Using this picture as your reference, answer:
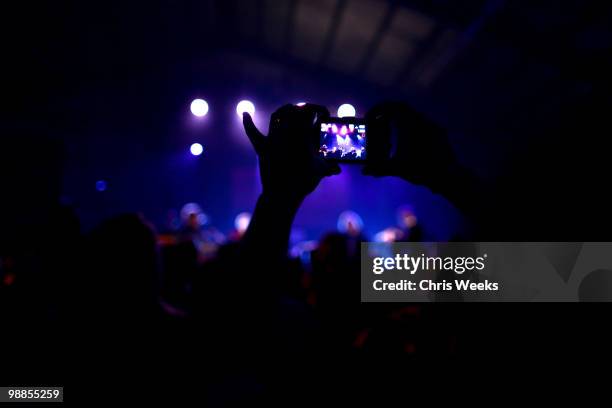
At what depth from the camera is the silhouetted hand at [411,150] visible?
1.02 metres

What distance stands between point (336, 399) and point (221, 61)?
7.18 meters

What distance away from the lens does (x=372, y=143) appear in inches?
43.8

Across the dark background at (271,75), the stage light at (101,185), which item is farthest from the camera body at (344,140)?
the stage light at (101,185)

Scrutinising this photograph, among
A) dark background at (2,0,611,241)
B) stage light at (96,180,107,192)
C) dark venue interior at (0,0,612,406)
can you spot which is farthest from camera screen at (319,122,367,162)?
stage light at (96,180,107,192)

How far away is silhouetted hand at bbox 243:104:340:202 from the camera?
2.54 feet

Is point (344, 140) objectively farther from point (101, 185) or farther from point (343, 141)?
point (101, 185)

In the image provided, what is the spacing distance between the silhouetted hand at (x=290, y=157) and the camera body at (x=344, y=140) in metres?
0.33

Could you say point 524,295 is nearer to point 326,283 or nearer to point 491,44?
point 326,283

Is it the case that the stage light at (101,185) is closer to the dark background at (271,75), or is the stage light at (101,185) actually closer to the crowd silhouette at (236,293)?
the dark background at (271,75)

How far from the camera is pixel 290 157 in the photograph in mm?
803

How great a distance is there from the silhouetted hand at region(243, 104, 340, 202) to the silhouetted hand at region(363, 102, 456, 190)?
31 centimetres

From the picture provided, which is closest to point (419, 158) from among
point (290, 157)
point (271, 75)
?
point (290, 157)

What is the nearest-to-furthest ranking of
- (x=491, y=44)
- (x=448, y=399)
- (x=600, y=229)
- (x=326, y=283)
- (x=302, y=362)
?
(x=600, y=229) < (x=448, y=399) < (x=302, y=362) < (x=326, y=283) < (x=491, y=44)

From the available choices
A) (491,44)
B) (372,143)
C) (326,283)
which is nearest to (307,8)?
(491,44)
